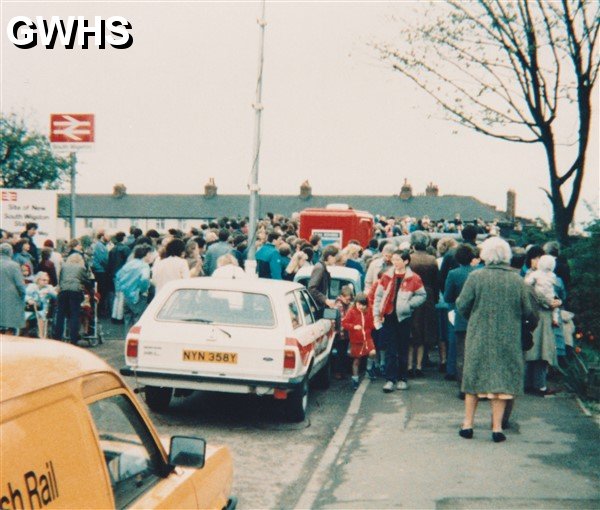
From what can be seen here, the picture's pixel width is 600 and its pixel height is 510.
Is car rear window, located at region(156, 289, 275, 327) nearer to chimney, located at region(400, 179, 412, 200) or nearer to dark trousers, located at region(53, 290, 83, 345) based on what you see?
dark trousers, located at region(53, 290, 83, 345)

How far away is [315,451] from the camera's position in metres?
8.41

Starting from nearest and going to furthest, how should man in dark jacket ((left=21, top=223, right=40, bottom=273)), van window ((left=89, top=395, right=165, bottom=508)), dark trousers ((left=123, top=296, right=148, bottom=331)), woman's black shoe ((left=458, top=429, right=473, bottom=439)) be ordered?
van window ((left=89, top=395, right=165, bottom=508)) → woman's black shoe ((left=458, top=429, right=473, bottom=439)) → dark trousers ((left=123, top=296, right=148, bottom=331)) → man in dark jacket ((left=21, top=223, right=40, bottom=273))

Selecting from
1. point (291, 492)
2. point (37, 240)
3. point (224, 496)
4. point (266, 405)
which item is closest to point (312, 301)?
point (266, 405)

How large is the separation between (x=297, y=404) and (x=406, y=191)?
84.6m

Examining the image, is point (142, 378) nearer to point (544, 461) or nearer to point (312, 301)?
point (312, 301)

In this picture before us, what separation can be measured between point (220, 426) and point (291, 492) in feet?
7.66

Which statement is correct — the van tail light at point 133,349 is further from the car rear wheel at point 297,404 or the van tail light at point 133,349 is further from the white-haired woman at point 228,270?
the white-haired woman at point 228,270

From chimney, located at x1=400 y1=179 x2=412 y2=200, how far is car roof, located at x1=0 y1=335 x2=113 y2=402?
8986cm

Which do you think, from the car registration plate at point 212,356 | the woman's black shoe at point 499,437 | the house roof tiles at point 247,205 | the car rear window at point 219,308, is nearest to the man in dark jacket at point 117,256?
the car rear window at point 219,308

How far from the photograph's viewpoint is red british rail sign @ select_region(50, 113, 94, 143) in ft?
44.9

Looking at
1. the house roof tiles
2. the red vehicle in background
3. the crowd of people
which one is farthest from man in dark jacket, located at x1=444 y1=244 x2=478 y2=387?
the house roof tiles

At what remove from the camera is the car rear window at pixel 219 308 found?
8.98 metres

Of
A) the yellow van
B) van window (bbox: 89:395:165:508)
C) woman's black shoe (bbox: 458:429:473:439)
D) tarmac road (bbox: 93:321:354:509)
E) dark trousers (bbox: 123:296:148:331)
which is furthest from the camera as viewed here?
dark trousers (bbox: 123:296:148:331)

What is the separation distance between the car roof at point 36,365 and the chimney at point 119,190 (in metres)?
104
